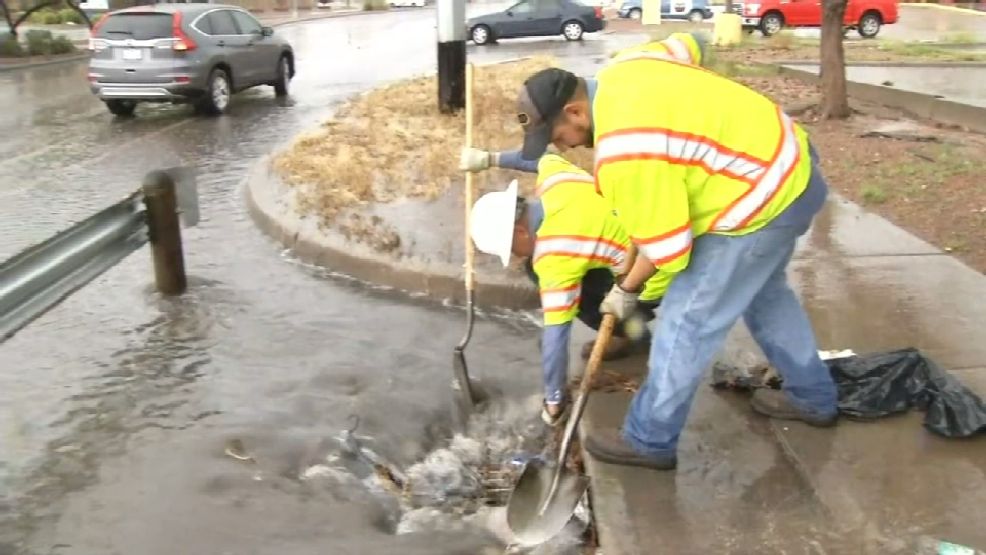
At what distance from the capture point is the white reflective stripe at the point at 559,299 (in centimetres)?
385

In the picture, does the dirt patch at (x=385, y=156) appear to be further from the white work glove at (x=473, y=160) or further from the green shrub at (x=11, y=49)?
the green shrub at (x=11, y=49)

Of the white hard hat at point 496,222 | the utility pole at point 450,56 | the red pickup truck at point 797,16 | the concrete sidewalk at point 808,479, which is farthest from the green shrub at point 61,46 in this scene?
the concrete sidewalk at point 808,479

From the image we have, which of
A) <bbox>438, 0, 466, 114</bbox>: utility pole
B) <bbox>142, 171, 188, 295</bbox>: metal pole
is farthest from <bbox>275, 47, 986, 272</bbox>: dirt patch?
<bbox>142, 171, 188, 295</bbox>: metal pole

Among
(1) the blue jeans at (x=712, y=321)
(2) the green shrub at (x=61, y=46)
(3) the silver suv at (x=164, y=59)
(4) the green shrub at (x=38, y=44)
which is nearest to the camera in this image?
(1) the blue jeans at (x=712, y=321)

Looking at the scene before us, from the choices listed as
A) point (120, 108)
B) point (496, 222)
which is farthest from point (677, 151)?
point (120, 108)

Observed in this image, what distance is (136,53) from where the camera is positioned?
43.1 ft

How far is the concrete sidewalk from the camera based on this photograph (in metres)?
3.06

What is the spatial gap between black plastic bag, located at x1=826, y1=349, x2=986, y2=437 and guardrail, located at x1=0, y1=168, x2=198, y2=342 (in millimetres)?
3431

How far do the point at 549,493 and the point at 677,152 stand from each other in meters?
1.27

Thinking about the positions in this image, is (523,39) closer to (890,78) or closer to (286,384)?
(890,78)

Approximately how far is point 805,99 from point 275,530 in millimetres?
10285

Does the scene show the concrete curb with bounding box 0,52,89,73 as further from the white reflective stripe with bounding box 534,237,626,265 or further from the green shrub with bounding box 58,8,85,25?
the white reflective stripe with bounding box 534,237,626,265

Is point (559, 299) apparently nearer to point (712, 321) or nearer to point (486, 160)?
point (712, 321)

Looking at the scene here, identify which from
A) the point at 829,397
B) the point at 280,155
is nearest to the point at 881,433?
the point at 829,397
